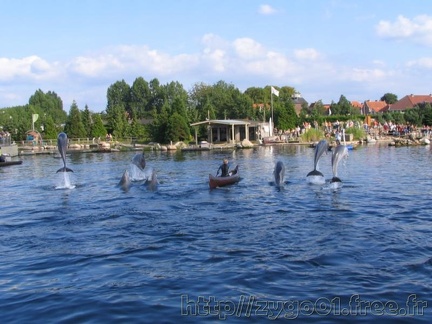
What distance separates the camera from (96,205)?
69.8ft

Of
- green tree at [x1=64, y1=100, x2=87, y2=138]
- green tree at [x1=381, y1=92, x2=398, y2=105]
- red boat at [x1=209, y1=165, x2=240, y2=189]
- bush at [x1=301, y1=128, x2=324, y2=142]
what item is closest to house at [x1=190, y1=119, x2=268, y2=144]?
bush at [x1=301, y1=128, x2=324, y2=142]

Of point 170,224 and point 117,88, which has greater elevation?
point 117,88

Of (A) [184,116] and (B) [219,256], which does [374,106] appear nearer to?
(A) [184,116]

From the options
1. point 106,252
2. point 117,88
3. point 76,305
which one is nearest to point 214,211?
point 106,252

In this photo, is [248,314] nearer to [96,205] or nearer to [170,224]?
[170,224]

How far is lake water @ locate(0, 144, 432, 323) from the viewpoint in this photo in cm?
955

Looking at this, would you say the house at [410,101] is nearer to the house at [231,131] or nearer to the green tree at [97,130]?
the house at [231,131]

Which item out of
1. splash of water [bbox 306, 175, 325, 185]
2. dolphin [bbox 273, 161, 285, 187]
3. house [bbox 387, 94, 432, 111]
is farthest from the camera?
house [bbox 387, 94, 432, 111]

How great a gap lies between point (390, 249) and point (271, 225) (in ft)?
14.0

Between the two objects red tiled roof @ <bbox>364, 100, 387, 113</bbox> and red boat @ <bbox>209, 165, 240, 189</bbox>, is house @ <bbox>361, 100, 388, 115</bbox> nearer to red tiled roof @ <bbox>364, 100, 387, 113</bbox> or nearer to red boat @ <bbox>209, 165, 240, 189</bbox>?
red tiled roof @ <bbox>364, 100, 387, 113</bbox>

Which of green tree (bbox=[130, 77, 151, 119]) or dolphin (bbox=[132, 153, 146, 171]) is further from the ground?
green tree (bbox=[130, 77, 151, 119])

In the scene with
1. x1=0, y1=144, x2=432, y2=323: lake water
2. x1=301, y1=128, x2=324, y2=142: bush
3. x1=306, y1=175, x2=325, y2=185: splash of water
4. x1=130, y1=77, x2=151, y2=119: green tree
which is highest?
x1=130, y1=77, x2=151, y2=119: green tree

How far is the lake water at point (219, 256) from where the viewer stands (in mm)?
9555

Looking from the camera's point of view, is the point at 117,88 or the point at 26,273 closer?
the point at 26,273
